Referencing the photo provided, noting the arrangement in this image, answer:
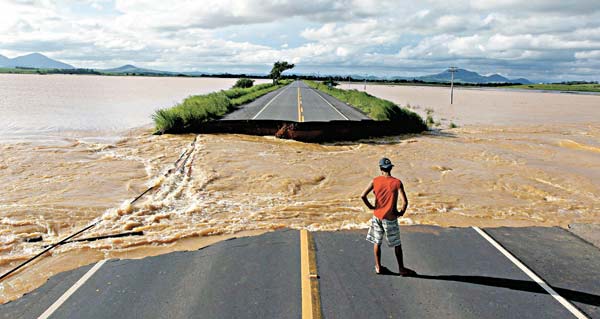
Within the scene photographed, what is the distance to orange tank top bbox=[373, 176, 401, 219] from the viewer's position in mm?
5508

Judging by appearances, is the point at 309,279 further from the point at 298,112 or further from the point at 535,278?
the point at 298,112

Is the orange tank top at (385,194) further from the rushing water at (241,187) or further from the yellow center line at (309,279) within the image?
the rushing water at (241,187)

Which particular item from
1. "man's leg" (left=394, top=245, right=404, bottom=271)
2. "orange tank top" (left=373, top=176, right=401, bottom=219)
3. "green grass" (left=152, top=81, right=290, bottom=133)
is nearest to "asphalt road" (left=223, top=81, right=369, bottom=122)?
"green grass" (left=152, top=81, right=290, bottom=133)

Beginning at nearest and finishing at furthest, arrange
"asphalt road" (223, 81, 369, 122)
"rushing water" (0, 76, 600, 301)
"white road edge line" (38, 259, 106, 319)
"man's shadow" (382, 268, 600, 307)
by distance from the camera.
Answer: "white road edge line" (38, 259, 106, 319)
"man's shadow" (382, 268, 600, 307)
"rushing water" (0, 76, 600, 301)
"asphalt road" (223, 81, 369, 122)

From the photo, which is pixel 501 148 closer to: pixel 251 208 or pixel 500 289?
pixel 251 208

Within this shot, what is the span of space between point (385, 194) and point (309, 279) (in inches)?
55.5

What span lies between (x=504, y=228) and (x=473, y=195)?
2.65 meters

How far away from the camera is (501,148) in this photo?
741 inches

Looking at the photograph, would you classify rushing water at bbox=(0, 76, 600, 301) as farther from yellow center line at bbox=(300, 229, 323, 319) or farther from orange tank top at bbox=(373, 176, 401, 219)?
orange tank top at bbox=(373, 176, 401, 219)

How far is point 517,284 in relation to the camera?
17.9ft

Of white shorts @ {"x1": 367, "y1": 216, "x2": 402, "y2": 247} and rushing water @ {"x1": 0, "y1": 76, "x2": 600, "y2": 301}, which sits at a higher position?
white shorts @ {"x1": 367, "y1": 216, "x2": 402, "y2": 247}

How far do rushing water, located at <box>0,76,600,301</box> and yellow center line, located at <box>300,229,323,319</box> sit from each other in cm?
99

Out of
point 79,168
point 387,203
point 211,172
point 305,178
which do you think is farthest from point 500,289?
point 79,168

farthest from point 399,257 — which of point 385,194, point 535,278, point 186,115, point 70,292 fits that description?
point 186,115
